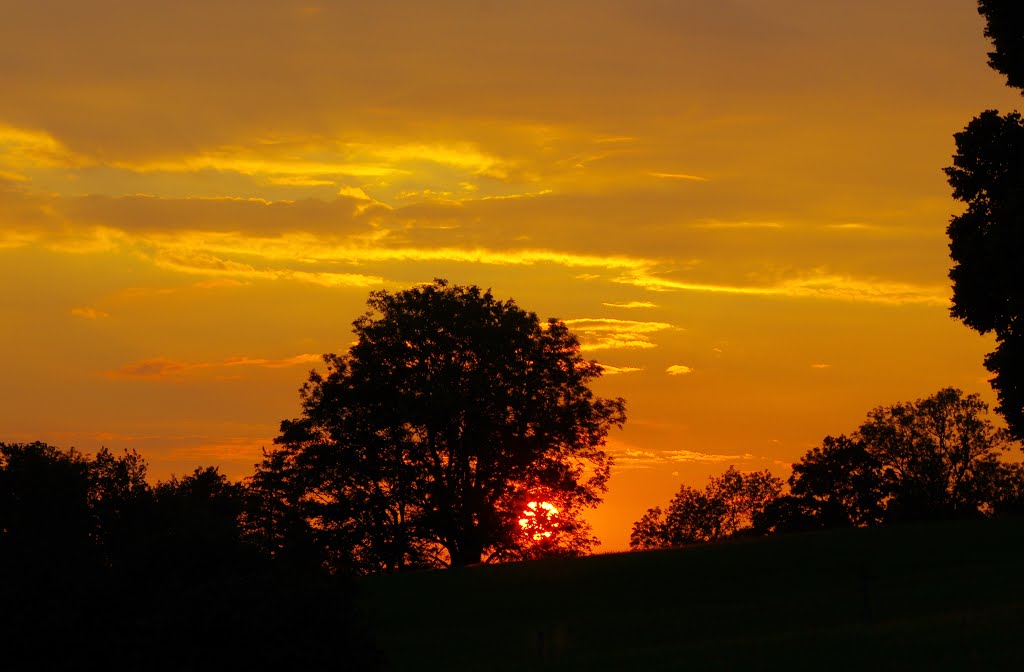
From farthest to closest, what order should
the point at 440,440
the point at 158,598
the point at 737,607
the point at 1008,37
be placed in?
the point at 440,440 < the point at 737,607 < the point at 1008,37 < the point at 158,598

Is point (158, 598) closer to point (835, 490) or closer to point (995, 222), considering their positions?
point (995, 222)

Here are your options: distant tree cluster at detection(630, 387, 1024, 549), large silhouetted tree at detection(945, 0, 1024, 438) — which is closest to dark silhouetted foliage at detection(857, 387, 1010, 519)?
distant tree cluster at detection(630, 387, 1024, 549)

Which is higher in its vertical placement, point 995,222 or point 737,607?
point 995,222

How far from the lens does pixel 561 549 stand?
69.1 m

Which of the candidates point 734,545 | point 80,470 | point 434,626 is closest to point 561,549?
point 734,545

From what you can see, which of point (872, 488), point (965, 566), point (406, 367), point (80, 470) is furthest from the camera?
point (872, 488)

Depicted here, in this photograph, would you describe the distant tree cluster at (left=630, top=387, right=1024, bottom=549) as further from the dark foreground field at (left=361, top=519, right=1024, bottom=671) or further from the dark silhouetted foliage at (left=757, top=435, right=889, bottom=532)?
the dark foreground field at (left=361, top=519, right=1024, bottom=671)

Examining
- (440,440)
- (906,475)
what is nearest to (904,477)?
(906,475)

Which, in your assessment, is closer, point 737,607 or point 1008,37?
point 1008,37

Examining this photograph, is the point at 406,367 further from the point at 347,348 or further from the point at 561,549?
the point at 561,549

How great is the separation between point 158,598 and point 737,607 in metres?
23.0

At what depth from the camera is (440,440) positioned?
2662 inches

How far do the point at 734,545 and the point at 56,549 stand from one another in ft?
113

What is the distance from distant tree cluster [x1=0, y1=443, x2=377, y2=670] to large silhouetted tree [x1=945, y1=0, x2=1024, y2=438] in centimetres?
1789
